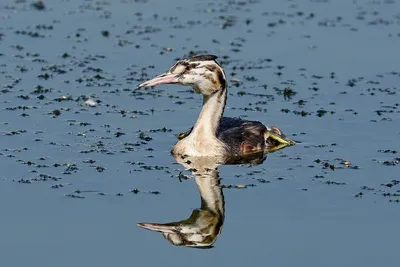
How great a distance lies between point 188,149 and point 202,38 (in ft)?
22.8

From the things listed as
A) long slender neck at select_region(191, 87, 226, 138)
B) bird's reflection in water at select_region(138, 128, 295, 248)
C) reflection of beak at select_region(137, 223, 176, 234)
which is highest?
long slender neck at select_region(191, 87, 226, 138)

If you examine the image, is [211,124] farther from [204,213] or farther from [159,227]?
[159,227]

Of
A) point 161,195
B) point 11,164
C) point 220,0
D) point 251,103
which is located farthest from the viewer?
point 220,0

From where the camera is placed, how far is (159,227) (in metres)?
12.3

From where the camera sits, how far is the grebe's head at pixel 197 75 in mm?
14773

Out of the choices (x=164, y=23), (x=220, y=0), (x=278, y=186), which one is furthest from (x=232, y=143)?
(x=220, y=0)

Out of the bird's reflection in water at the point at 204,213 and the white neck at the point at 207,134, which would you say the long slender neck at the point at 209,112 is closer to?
the white neck at the point at 207,134

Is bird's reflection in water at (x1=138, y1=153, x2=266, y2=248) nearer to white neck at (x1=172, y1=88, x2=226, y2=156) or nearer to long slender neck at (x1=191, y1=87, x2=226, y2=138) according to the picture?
white neck at (x1=172, y1=88, x2=226, y2=156)

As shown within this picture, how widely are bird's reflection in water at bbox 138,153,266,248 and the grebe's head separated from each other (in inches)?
38.2

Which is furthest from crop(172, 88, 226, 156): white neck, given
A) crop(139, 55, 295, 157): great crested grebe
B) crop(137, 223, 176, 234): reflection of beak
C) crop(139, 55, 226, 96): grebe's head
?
crop(137, 223, 176, 234): reflection of beak

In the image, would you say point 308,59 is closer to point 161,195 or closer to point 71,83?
point 71,83

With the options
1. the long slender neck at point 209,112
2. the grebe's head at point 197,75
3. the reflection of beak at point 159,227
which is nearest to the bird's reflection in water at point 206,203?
the reflection of beak at point 159,227

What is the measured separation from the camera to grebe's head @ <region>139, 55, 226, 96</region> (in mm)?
14773

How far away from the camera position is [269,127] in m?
16.2
